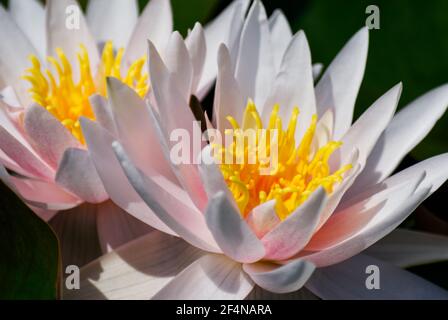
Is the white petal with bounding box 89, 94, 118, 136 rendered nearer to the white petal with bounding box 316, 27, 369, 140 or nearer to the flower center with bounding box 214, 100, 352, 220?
the flower center with bounding box 214, 100, 352, 220

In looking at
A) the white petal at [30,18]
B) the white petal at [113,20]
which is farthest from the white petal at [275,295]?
the white petal at [30,18]

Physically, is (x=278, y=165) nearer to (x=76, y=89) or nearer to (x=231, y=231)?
(x=231, y=231)

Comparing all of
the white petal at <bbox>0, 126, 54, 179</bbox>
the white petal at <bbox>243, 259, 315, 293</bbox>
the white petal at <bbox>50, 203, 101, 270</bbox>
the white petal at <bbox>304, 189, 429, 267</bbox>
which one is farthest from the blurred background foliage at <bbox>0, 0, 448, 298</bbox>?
the white petal at <bbox>0, 126, 54, 179</bbox>

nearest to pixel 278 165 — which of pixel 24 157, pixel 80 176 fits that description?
pixel 80 176

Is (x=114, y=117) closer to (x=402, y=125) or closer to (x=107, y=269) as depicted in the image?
(x=107, y=269)

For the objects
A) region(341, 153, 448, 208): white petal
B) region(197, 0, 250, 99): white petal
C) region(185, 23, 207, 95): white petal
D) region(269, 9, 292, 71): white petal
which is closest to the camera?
region(341, 153, 448, 208): white petal
